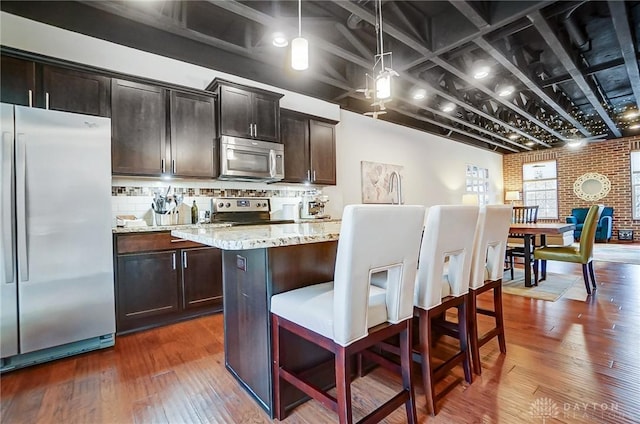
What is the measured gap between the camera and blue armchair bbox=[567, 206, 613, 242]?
754 centimetres

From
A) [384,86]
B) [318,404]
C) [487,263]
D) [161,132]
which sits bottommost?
[318,404]

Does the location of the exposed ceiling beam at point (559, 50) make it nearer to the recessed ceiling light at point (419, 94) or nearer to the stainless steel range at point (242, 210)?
the recessed ceiling light at point (419, 94)

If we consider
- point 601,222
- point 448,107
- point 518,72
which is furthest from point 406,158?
point 601,222

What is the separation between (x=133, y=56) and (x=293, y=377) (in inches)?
134

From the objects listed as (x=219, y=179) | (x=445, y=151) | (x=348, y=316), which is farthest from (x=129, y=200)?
(x=445, y=151)

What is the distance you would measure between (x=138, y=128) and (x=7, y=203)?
1193 millimetres

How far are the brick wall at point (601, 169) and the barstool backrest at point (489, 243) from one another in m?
8.68

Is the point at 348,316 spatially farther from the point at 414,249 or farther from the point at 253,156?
the point at 253,156

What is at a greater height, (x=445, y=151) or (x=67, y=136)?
(x=445, y=151)

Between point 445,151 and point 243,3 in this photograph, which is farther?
point 445,151

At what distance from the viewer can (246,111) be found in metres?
3.42

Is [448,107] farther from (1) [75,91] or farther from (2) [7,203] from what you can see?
(2) [7,203]

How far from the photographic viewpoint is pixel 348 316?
111 centimetres

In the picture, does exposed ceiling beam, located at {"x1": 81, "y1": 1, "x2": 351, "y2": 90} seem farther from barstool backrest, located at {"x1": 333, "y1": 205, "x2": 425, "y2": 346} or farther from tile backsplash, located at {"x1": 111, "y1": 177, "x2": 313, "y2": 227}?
barstool backrest, located at {"x1": 333, "y1": 205, "x2": 425, "y2": 346}
